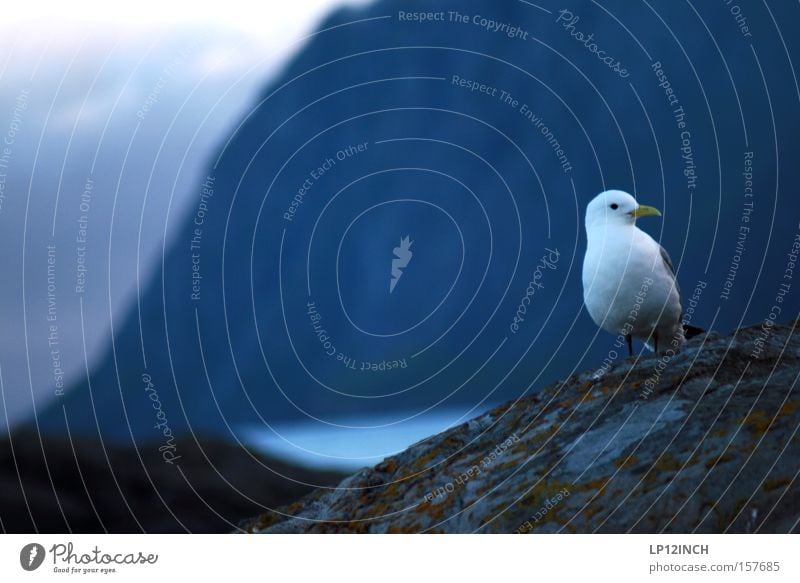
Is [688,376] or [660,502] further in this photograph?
[688,376]

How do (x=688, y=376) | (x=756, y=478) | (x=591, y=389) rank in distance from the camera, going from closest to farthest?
A: 1. (x=756, y=478)
2. (x=688, y=376)
3. (x=591, y=389)

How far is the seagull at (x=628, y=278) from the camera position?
583 cm

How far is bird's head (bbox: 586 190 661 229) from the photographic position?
6.07 metres

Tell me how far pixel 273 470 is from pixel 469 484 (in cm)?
186

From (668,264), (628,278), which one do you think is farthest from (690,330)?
(628,278)

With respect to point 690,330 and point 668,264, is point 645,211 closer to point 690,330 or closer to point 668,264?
point 668,264

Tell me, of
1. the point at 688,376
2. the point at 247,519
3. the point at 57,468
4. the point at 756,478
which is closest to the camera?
the point at 756,478

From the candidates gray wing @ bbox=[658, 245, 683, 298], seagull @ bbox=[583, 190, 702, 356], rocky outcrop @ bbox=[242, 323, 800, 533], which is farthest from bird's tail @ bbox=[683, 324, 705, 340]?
rocky outcrop @ bbox=[242, 323, 800, 533]

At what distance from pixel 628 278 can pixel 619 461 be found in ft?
5.78
